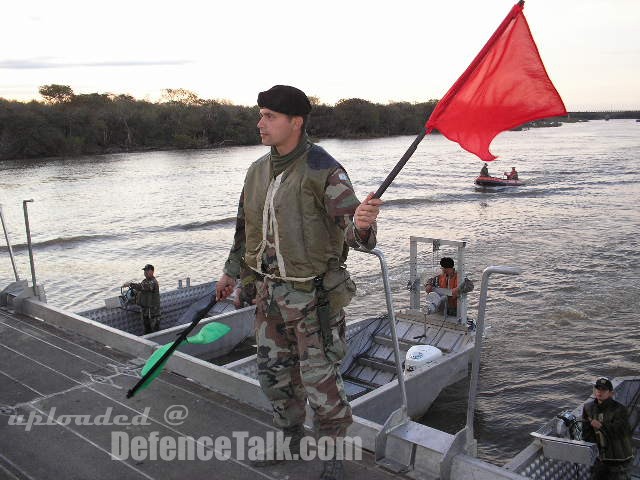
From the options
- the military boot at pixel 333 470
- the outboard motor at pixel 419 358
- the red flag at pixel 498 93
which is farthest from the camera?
the outboard motor at pixel 419 358

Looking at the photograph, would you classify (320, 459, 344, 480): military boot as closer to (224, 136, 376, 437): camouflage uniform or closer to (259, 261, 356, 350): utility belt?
(224, 136, 376, 437): camouflage uniform

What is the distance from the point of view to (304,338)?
331 cm

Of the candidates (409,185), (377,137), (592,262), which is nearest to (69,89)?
(377,137)

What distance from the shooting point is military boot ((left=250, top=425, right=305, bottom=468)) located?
372 cm

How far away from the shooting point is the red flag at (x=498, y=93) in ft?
9.53

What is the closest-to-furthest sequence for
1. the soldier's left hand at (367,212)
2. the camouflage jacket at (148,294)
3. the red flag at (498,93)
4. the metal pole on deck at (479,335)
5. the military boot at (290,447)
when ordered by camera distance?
the soldier's left hand at (367,212) → the red flag at (498,93) → the metal pole on deck at (479,335) → the military boot at (290,447) → the camouflage jacket at (148,294)

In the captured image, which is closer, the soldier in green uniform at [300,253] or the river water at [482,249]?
the soldier in green uniform at [300,253]

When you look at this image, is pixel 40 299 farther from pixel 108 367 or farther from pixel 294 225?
pixel 294 225

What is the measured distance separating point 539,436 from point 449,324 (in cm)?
441

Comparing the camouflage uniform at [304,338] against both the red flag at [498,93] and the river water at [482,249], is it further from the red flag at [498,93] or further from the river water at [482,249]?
the river water at [482,249]

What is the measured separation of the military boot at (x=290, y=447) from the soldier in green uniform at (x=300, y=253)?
269 millimetres

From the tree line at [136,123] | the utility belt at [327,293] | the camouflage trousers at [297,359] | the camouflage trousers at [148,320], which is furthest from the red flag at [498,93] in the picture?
the tree line at [136,123]

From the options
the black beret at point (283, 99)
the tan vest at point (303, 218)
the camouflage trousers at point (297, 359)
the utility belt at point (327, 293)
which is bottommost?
the camouflage trousers at point (297, 359)

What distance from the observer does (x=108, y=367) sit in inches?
210
